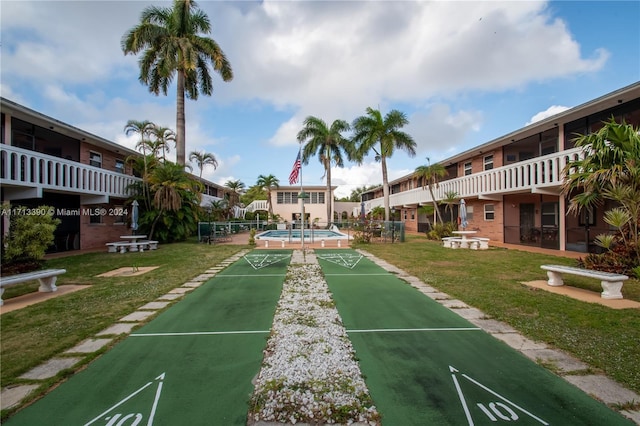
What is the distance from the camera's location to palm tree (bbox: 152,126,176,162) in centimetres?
1722

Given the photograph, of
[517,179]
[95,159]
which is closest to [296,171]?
[95,159]

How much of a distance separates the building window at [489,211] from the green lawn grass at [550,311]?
9450 millimetres

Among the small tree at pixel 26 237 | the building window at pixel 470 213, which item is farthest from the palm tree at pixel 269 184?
the small tree at pixel 26 237

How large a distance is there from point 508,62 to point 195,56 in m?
17.2

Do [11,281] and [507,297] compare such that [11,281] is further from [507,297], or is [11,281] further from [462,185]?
[462,185]

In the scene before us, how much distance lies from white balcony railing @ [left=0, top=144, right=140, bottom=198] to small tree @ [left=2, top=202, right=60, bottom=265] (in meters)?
2.78

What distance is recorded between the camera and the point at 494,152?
18562mm

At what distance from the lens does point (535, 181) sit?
13.8 m

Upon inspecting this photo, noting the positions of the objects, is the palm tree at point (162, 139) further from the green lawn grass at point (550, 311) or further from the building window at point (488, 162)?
the building window at point (488, 162)

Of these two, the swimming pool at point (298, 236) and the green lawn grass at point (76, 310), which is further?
the swimming pool at point (298, 236)

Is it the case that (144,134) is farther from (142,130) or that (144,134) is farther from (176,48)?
(176,48)

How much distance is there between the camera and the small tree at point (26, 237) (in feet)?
26.9

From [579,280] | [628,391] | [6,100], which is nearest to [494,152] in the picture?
[579,280]

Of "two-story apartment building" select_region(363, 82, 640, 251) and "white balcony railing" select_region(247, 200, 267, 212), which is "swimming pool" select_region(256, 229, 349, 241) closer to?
"two-story apartment building" select_region(363, 82, 640, 251)
